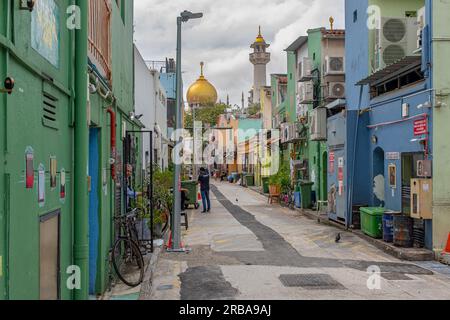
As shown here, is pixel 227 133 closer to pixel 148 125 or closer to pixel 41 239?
pixel 148 125

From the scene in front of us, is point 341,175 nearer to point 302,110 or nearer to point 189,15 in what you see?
point 189,15

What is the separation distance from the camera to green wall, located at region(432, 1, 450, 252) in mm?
13133

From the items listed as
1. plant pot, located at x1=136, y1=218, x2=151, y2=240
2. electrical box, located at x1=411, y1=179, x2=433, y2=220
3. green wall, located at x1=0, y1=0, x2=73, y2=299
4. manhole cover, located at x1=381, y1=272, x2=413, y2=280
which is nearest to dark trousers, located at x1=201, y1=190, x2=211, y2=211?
plant pot, located at x1=136, y1=218, x2=151, y2=240

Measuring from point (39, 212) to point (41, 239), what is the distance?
0.31 metres

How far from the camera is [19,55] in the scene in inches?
186

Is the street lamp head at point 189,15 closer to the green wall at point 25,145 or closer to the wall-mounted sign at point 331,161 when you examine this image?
the green wall at point 25,145

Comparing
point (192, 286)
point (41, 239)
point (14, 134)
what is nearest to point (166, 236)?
point (192, 286)

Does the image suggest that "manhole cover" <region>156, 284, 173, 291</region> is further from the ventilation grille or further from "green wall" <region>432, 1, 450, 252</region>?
"green wall" <region>432, 1, 450, 252</region>

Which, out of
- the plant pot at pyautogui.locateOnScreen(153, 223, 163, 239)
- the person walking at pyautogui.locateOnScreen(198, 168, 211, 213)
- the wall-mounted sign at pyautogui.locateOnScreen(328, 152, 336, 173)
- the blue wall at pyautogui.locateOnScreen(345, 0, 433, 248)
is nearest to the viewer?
the blue wall at pyautogui.locateOnScreen(345, 0, 433, 248)

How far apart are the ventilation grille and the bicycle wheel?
411cm

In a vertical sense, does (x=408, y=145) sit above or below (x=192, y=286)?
above

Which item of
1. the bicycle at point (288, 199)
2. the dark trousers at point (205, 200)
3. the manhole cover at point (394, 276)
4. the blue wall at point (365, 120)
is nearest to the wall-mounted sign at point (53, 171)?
the manhole cover at point (394, 276)

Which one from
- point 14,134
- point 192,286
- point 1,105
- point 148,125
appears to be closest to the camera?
point 1,105

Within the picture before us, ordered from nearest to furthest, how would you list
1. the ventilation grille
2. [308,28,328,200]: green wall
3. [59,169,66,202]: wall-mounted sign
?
1. the ventilation grille
2. [59,169,66,202]: wall-mounted sign
3. [308,28,328,200]: green wall
